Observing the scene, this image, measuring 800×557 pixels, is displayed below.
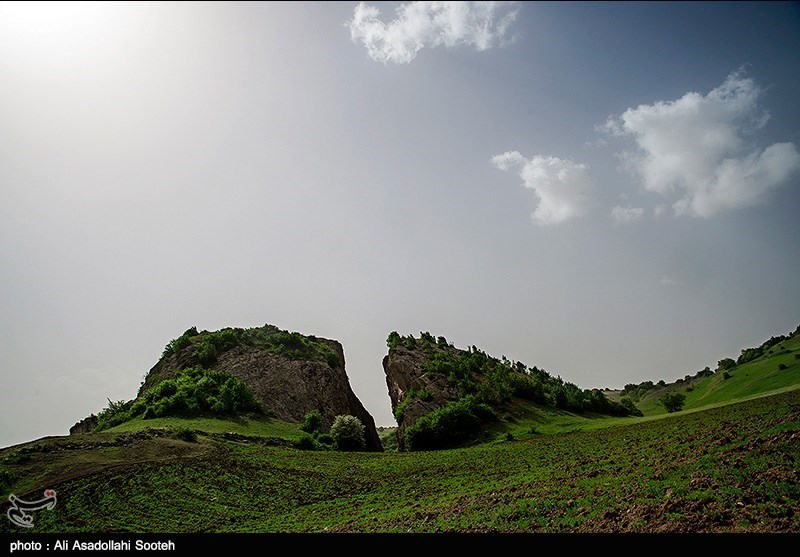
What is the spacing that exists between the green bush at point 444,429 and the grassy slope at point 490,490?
2221cm

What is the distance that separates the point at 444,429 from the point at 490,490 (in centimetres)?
4281

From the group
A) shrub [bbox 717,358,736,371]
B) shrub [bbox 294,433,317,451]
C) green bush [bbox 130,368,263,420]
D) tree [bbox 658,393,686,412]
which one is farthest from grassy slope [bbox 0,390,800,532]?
shrub [bbox 717,358,736,371]

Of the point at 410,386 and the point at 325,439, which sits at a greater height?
the point at 410,386

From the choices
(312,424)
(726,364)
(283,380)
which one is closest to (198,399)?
(312,424)

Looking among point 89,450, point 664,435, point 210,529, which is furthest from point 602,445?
point 89,450

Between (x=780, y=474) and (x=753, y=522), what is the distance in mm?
5359

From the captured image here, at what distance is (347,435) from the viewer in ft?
219

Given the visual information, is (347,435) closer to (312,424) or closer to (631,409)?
(312,424)

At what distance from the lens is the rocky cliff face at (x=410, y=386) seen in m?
83.4

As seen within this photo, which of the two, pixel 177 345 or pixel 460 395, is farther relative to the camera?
pixel 177 345

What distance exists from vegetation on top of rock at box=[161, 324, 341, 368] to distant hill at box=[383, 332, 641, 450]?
67.5ft

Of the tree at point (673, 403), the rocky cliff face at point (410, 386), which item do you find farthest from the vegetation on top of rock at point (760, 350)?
the rocky cliff face at point (410, 386)

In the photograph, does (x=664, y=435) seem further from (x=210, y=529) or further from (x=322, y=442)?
(x=322, y=442)
